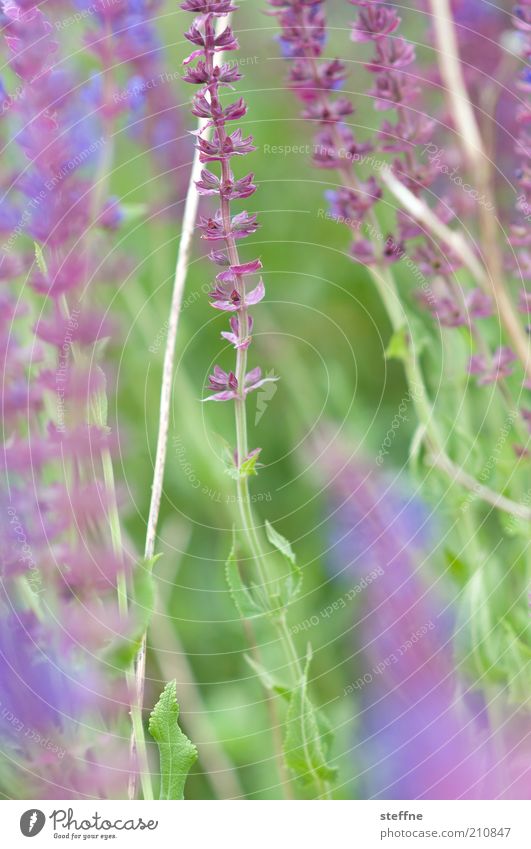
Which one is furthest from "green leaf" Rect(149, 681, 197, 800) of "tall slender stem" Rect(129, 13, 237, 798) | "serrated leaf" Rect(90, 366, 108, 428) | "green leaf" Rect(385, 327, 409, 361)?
"green leaf" Rect(385, 327, 409, 361)

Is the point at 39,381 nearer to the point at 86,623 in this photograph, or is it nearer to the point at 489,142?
the point at 86,623

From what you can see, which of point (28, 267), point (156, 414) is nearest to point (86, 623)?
point (28, 267)

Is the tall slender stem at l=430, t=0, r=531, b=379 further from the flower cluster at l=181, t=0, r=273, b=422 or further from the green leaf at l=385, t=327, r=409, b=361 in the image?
the flower cluster at l=181, t=0, r=273, b=422

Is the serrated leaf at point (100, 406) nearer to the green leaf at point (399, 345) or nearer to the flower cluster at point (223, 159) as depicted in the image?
the flower cluster at point (223, 159)

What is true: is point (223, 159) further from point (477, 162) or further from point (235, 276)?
point (477, 162)

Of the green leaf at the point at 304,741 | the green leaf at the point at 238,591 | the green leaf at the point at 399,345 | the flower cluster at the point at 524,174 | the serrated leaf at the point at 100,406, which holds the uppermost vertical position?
the flower cluster at the point at 524,174

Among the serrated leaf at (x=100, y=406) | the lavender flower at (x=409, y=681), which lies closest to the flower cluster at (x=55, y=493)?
the serrated leaf at (x=100, y=406)
